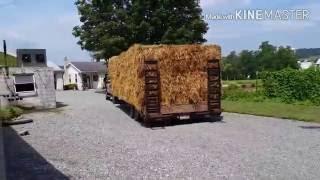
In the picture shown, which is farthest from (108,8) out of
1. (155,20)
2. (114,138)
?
(114,138)

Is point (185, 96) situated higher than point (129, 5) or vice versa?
point (129, 5)

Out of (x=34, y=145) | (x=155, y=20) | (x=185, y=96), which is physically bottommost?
(x=34, y=145)

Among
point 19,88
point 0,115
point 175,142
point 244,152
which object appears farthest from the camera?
point 19,88

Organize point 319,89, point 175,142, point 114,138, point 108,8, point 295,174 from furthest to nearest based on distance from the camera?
point 108,8 → point 319,89 → point 114,138 → point 175,142 → point 295,174

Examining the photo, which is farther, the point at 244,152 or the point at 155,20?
the point at 155,20

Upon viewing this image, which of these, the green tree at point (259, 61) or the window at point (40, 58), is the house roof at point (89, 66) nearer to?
the window at point (40, 58)

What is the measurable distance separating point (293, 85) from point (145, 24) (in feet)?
56.5

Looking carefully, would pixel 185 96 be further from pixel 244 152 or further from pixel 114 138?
pixel 244 152

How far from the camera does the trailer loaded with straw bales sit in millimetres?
16344

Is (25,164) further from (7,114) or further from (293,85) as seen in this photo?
(293,85)

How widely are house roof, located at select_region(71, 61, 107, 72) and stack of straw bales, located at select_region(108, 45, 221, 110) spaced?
4899cm

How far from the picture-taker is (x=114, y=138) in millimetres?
13648

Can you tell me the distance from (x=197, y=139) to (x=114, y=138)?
2.65 metres

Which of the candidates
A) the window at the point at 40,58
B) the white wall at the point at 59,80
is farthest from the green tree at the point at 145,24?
the white wall at the point at 59,80
